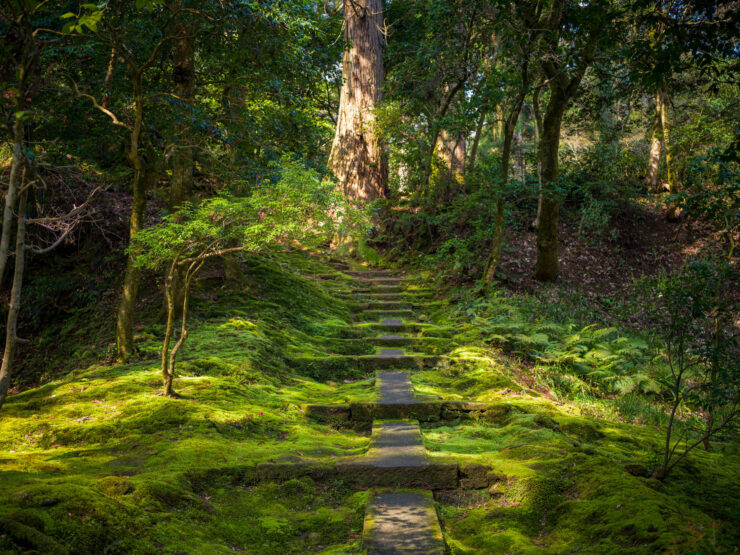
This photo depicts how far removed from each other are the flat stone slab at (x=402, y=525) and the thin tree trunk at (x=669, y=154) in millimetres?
12922

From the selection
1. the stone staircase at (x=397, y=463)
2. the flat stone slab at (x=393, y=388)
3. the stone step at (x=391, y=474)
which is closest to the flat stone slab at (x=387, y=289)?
the stone staircase at (x=397, y=463)

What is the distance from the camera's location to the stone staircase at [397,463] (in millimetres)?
3111

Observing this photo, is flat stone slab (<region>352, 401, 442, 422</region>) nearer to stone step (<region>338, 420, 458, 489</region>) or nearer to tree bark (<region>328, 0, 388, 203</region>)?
stone step (<region>338, 420, 458, 489</region>)

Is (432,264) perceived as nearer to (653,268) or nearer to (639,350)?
(639,350)

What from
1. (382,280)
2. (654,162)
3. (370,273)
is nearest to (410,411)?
(382,280)

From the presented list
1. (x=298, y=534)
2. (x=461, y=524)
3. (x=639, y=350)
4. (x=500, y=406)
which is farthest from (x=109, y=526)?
(x=639, y=350)

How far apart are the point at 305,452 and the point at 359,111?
443 inches

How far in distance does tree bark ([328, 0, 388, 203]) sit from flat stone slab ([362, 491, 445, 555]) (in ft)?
35.2

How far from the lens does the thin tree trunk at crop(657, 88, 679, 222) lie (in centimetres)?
1320

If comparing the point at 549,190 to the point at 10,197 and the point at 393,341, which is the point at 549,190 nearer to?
the point at 393,341

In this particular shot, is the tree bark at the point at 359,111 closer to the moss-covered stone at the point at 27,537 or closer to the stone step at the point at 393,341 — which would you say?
the stone step at the point at 393,341

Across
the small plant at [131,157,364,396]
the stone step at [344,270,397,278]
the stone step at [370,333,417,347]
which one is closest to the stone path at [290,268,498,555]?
the stone step at [370,333,417,347]

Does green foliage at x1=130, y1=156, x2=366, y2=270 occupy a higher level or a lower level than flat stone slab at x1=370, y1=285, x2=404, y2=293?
higher

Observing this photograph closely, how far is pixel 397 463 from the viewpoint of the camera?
3938 millimetres
